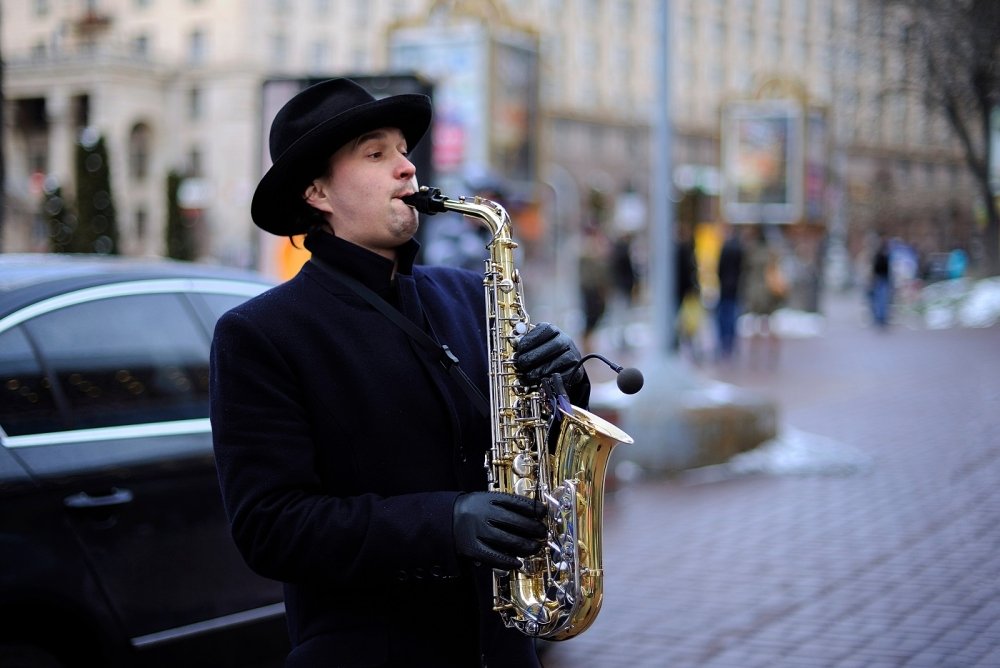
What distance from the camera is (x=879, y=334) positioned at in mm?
24656

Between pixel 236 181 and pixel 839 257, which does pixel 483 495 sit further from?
pixel 236 181

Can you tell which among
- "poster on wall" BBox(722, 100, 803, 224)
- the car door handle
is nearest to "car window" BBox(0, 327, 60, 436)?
the car door handle

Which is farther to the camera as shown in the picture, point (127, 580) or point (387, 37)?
point (387, 37)

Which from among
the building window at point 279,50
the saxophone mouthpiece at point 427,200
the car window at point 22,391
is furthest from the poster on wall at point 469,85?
the building window at point 279,50

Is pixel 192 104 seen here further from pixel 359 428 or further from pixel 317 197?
pixel 359 428

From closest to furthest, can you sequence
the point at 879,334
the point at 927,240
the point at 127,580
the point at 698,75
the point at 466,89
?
1. the point at 127,580
2. the point at 466,89
3. the point at 879,334
4. the point at 927,240
5. the point at 698,75

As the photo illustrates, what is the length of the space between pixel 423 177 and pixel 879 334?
1693cm

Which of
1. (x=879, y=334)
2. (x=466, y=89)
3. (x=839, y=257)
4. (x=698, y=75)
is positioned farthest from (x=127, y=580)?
(x=698, y=75)

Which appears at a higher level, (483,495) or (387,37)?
(387,37)

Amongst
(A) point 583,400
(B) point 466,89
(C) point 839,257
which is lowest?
(C) point 839,257

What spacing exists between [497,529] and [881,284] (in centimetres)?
2446

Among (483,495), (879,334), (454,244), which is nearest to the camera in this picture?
(483,495)

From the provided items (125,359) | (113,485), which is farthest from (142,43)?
(113,485)

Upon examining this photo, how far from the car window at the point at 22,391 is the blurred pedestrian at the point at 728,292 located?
614 inches
